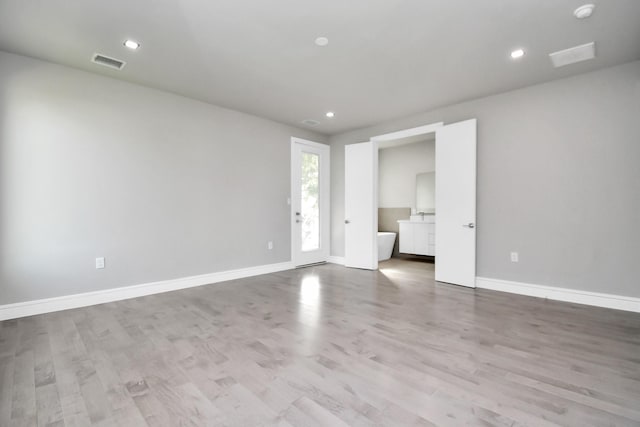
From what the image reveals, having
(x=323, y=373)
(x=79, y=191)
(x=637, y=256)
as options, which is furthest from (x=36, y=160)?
(x=637, y=256)

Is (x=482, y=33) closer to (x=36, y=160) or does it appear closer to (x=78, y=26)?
(x=78, y=26)

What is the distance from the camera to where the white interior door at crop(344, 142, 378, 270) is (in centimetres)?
529

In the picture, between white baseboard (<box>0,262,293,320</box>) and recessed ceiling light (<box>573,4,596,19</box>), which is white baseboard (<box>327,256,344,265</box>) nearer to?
white baseboard (<box>0,262,293,320</box>)

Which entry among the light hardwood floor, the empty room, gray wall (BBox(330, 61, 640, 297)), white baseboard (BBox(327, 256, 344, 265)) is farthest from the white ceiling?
white baseboard (BBox(327, 256, 344, 265))

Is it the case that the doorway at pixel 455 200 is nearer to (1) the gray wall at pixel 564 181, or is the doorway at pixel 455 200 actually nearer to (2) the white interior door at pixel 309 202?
(1) the gray wall at pixel 564 181

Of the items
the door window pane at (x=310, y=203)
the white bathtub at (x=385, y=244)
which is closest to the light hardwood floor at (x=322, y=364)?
the door window pane at (x=310, y=203)

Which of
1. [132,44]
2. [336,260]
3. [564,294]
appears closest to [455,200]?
[564,294]

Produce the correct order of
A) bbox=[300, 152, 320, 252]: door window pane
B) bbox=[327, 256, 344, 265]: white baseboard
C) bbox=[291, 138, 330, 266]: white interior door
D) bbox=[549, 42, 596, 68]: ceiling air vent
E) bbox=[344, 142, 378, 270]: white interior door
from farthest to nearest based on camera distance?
1. bbox=[327, 256, 344, 265]: white baseboard
2. bbox=[300, 152, 320, 252]: door window pane
3. bbox=[291, 138, 330, 266]: white interior door
4. bbox=[344, 142, 378, 270]: white interior door
5. bbox=[549, 42, 596, 68]: ceiling air vent

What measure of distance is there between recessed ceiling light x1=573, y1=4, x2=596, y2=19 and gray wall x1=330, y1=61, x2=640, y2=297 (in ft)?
4.46

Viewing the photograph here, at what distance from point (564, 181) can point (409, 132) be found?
2.20 metres

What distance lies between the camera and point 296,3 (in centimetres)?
221

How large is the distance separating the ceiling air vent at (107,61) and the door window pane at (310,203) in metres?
3.13

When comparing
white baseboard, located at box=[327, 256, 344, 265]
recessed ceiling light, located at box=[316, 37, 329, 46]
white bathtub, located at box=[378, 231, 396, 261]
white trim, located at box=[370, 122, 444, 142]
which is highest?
recessed ceiling light, located at box=[316, 37, 329, 46]

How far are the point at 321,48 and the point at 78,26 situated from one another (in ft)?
6.82
